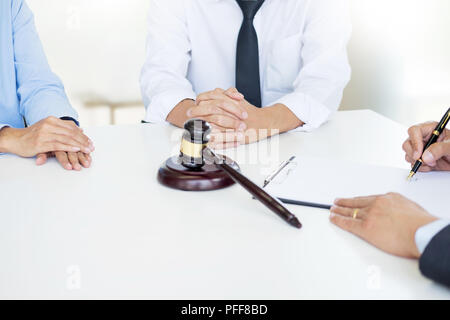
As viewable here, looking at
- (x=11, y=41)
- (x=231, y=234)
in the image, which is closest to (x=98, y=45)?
(x=11, y=41)

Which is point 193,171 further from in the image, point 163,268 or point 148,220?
point 163,268

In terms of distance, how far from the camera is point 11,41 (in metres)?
1.52

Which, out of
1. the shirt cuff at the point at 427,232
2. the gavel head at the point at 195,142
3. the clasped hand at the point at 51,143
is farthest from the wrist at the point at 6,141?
the shirt cuff at the point at 427,232

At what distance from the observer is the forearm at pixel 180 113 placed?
131cm

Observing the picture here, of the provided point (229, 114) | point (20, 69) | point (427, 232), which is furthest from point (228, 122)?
point (20, 69)

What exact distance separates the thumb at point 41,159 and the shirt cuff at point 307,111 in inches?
27.1

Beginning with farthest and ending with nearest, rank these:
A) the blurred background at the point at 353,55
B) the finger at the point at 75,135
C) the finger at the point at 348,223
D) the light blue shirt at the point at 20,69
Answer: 1. the blurred background at the point at 353,55
2. the light blue shirt at the point at 20,69
3. the finger at the point at 75,135
4. the finger at the point at 348,223

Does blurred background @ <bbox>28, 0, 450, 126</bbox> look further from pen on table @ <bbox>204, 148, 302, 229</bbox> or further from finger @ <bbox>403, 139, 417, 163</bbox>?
pen on table @ <bbox>204, 148, 302, 229</bbox>

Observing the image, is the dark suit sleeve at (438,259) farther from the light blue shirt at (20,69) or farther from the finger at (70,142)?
the light blue shirt at (20,69)

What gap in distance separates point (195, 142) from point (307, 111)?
0.53 metres

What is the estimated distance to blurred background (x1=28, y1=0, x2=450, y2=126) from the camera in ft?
7.61

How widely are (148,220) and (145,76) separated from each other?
37.6 inches

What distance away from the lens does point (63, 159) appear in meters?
1.00

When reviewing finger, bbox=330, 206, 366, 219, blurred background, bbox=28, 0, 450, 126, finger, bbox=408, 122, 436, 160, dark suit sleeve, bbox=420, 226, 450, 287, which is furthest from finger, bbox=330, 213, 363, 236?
blurred background, bbox=28, 0, 450, 126
